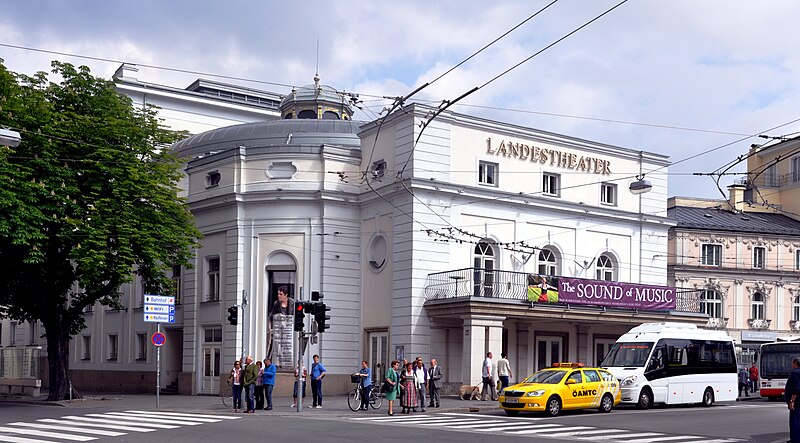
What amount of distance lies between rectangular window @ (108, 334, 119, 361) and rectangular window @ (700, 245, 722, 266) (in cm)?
3202

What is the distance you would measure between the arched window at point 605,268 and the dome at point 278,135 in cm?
1184

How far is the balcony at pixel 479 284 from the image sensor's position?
37.8 meters

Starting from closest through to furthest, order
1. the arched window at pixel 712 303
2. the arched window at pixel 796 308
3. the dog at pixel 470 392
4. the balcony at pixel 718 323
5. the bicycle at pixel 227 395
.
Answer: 1. the bicycle at pixel 227 395
2. the dog at pixel 470 392
3. the balcony at pixel 718 323
4. the arched window at pixel 712 303
5. the arched window at pixel 796 308

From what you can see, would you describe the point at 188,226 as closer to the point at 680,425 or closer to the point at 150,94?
the point at 680,425

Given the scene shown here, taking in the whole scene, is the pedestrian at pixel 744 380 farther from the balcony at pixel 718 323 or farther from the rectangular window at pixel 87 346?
the rectangular window at pixel 87 346

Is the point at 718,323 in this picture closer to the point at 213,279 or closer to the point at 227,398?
the point at 213,279

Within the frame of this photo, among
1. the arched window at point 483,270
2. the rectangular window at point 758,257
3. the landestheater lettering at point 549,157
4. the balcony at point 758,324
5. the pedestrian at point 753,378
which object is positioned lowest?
the pedestrian at point 753,378

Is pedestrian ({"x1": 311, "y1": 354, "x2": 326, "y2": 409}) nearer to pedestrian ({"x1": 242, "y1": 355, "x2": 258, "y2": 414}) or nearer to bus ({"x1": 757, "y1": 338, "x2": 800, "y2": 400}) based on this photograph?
pedestrian ({"x1": 242, "y1": 355, "x2": 258, "y2": 414})

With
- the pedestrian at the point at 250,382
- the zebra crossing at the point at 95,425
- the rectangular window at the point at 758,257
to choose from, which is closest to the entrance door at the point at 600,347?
the pedestrian at the point at 250,382

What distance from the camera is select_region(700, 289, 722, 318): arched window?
56375 mm

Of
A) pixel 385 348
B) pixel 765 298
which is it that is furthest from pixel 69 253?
pixel 765 298

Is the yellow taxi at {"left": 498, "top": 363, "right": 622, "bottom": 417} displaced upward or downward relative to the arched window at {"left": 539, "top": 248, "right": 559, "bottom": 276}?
downward

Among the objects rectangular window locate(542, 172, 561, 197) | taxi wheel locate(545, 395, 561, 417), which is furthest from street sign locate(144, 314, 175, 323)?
rectangular window locate(542, 172, 561, 197)

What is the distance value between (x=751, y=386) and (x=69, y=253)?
103ft
